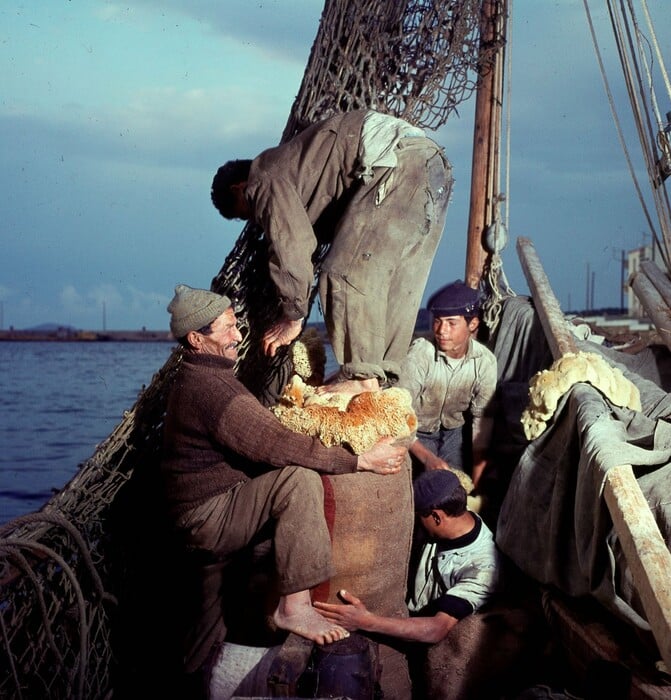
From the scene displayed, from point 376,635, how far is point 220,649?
0.70 metres

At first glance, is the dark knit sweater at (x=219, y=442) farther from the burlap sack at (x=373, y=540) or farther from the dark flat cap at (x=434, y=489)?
the dark flat cap at (x=434, y=489)

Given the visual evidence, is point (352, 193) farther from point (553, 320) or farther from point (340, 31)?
point (553, 320)

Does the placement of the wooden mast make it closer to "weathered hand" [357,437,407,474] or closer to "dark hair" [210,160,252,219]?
"dark hair" [210,160,252,219]

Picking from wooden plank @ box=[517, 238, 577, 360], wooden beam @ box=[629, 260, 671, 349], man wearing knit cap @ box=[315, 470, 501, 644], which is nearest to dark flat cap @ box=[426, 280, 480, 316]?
wooden plank @ box=[517, 238, 577, 360]

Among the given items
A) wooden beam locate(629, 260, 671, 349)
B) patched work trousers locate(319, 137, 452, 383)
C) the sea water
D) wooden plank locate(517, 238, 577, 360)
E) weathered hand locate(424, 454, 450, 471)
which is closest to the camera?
patched work trousers locate(319, 137, 452, 383)

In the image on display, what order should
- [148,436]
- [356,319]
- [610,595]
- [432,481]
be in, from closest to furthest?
[610,595] → [356,319] → [432,481] → [148,436]

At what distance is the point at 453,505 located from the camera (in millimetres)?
4379

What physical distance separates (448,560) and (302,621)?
115 centimetres

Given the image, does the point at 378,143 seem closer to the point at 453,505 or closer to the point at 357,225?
the point at 357,225

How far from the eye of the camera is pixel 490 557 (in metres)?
4.46

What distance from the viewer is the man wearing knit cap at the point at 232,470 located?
351cm

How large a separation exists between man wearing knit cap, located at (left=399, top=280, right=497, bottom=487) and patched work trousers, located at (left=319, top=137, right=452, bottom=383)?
1.14 meters

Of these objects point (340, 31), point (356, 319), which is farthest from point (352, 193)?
point (340, 31)

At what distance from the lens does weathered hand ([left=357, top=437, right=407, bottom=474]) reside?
3646mm
